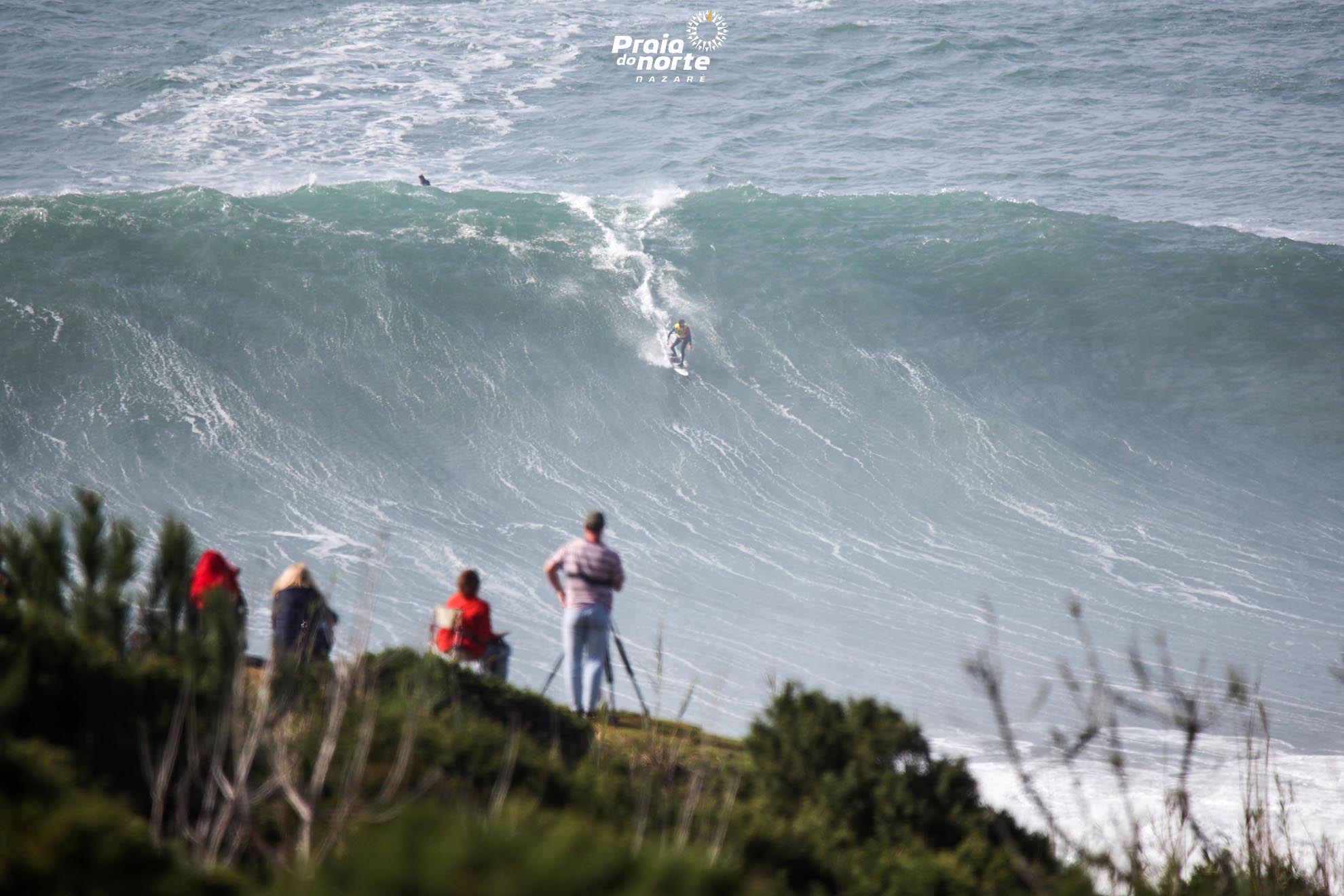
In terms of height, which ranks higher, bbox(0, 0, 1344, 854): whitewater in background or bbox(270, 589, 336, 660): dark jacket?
bbox(0, 0, 1344, 854): whitewater in background

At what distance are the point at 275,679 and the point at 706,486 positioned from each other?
14719mm

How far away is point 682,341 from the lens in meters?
23.6

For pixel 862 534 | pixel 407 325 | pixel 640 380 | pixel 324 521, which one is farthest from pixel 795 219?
pixel 324 521

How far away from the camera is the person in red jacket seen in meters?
8.20

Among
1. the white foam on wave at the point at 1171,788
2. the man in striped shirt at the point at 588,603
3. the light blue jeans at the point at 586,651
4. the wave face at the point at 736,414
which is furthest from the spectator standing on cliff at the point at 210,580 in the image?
the white foam on wave at the point at 1171,788

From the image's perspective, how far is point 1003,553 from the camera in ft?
59.3

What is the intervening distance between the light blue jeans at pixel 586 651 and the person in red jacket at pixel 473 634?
1.85ft

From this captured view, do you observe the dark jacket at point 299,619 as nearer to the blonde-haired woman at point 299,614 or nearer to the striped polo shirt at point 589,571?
the blonde-haired woman at point 299,614

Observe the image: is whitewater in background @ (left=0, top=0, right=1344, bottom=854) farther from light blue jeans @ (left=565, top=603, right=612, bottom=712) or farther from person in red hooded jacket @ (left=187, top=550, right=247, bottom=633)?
person in red hooded jacket @ (left=187, top=550, right=247, bottom=633)

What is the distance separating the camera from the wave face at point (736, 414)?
618 inches

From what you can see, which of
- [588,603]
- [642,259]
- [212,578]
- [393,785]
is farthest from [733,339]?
[393,785]

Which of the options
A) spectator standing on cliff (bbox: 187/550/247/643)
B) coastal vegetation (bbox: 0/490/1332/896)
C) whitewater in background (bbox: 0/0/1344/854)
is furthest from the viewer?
whitewater in background (bbox: 0/0/1344/854)

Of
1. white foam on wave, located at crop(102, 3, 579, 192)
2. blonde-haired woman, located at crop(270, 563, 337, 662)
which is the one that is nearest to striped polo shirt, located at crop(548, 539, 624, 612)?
blonde-haired woman, located at crop(270, 563, 337, 662)

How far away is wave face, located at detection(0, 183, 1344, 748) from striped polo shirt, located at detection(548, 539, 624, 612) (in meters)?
3.44
